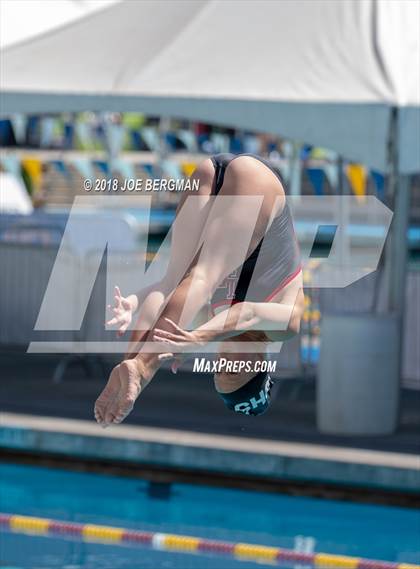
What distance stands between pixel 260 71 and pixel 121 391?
8.05 meters

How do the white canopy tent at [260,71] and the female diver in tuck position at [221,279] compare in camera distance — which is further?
the white canopy tent at [260,71]

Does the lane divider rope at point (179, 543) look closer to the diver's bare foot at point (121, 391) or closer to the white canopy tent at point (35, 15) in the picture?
the white canopy tent at point (35, 15)

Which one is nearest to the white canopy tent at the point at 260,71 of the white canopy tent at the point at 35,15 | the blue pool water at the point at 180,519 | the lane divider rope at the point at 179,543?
the white canopy tent at the point at 35,15

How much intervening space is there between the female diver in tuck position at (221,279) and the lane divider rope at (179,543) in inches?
272

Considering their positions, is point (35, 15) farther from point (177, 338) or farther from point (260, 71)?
point (177, 338)

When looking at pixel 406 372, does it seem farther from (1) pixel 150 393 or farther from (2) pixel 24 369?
(2) pixel 24 369

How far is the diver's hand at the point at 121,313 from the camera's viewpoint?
2.34m

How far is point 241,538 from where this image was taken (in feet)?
36.4

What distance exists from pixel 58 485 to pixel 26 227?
5265 millimetres

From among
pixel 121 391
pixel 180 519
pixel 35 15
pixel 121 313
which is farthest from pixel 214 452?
pixel 121 391

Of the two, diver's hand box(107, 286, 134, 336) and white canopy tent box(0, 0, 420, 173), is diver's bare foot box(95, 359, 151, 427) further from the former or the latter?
white canopy tent box(0, 0, 420, 173)

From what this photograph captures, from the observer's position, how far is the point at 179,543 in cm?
1012

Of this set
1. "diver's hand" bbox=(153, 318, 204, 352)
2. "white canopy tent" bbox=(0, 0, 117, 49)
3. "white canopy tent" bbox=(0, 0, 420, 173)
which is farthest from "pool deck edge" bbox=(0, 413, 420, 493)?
"diver's hand" bbox=(153, 318, 204, 352)

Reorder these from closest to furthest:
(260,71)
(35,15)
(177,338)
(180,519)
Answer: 1. (177,338)
2. (35,15)
3. (260,71)
4. (180,519)
